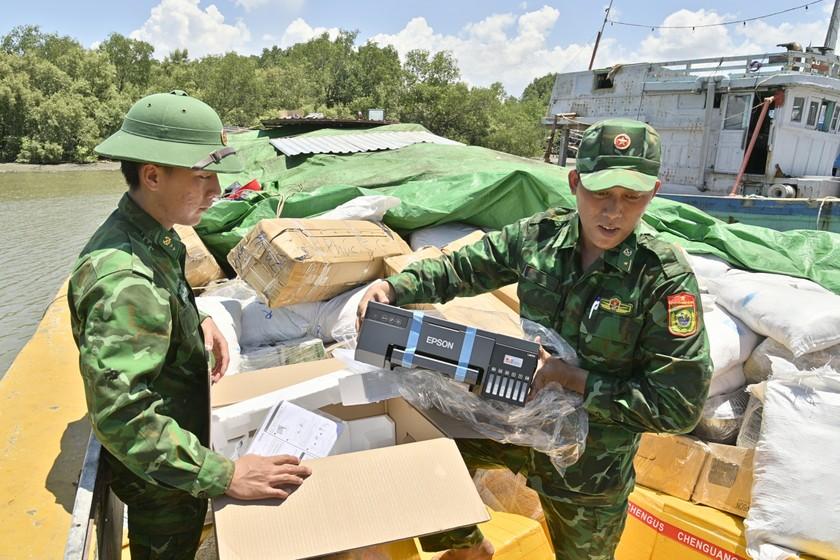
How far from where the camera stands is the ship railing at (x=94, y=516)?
956 millimetres

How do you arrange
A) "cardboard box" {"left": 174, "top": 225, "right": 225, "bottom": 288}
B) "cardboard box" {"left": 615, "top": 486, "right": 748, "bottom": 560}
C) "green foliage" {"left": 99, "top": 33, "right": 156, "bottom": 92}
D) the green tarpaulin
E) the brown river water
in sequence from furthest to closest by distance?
"green foliage" {"left": 99, "top": 33, "right": 156, "bottom": 92}
the brown river water
"cardboard box" {"left": 174, "top": 225, "right": 225, "bottom": 288}
the green tarpaulin
"cardboard box" {"left": 615, "top": 486, "right": 748, "bottom": 560}

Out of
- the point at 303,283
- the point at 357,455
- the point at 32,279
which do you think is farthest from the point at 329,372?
the point at 32,279

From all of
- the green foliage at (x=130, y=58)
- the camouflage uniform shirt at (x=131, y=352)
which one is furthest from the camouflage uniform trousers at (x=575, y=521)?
the green foliage at (x=130, y=58)

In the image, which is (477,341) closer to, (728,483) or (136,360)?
(136,360)

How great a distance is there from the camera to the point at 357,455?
3.85ft

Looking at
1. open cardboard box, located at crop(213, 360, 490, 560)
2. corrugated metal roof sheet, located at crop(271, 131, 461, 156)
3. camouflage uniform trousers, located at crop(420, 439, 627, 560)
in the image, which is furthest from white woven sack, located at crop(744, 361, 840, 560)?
corrugated metal roof sheet, located at crop(271, 131, 461, 156)

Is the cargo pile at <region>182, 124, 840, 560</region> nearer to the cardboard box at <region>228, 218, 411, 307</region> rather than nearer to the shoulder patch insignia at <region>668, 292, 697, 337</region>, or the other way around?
the cardboard box at <region>228, 218, 411, 307</region>

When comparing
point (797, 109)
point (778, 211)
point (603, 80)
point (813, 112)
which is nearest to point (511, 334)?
point (778, 211)

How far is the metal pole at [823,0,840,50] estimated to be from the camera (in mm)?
12031

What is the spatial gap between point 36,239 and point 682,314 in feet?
30.9

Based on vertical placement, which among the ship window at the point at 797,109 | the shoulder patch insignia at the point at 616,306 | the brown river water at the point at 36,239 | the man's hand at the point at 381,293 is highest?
the ship window at the point at 797,109

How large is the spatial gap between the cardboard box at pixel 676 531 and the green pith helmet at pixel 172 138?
1815 mm

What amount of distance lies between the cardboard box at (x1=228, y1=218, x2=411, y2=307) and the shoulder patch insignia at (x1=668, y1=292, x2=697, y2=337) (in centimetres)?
169

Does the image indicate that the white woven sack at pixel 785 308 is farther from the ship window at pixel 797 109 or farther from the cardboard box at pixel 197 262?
the ship window at pixel 797 109
